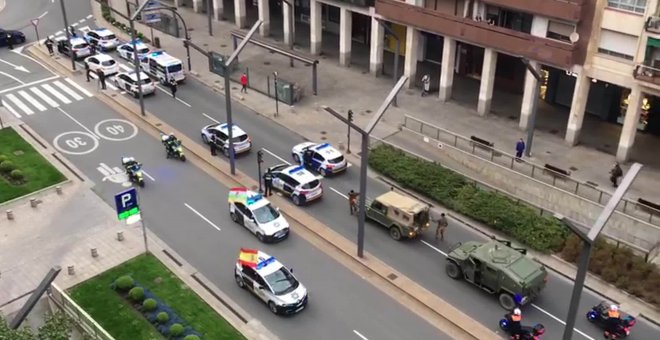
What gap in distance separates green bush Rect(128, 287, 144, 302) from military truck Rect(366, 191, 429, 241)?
12748 millimetres

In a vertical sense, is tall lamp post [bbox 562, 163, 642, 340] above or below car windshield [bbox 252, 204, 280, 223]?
above

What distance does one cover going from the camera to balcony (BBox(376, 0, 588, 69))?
135 ft

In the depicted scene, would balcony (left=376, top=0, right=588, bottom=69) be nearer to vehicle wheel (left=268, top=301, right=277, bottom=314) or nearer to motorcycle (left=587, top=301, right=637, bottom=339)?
motorcycle (left=587, top=301, right=637, bottom=339)

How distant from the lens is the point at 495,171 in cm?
3900

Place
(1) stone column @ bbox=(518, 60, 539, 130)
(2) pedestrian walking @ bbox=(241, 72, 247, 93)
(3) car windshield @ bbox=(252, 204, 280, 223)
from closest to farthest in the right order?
(3) car windshield @ bbox=(252, 204, 280, 223) → (1) stone column @ bbox=(518, 60, 539, 130) → (2) pedestrian walking @ bbox=(241, 72, 247, 93)

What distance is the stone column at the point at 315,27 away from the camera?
5772 centimetres

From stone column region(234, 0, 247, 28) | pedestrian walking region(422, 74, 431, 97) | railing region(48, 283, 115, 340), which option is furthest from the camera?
stone column region(234, 0, 247, 28)

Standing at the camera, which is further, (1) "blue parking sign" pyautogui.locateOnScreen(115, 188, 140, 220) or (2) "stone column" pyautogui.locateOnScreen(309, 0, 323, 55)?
(2) "stone column" pyautogui.locateOnScreen(309, 0, 323, 55)

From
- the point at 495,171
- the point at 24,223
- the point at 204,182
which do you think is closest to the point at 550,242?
the point at 495,171

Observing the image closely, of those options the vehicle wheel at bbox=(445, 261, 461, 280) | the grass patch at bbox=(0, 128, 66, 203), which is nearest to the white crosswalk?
the grass patch at bbox=(0, 128, 66, 203)

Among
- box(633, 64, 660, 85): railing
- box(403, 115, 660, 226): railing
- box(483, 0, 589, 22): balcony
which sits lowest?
box(403, 115, 660, 226): railing

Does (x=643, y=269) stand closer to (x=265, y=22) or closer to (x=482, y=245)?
(x=482, y=245)

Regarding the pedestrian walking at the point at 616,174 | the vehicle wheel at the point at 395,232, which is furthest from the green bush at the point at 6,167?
the pedestrian walking at the point at 616,174

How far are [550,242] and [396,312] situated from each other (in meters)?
9.36
